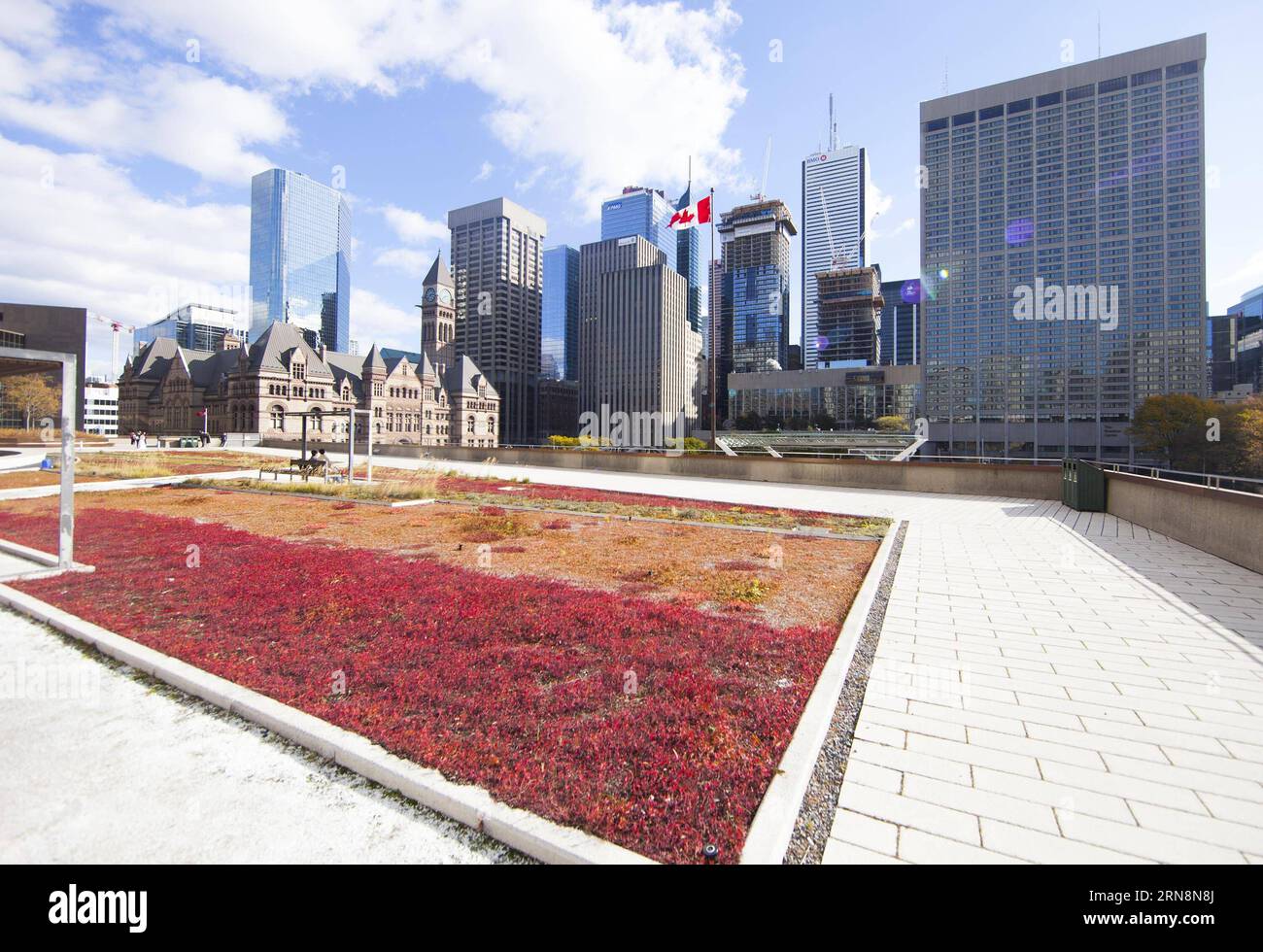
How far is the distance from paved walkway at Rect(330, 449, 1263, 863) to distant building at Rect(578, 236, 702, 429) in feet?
543

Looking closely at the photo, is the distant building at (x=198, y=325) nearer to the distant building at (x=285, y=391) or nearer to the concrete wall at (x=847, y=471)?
the distant building at (x=285, y=391)

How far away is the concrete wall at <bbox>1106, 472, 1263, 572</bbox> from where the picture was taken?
30.1ft

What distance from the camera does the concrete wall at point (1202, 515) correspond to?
9164 millimetres

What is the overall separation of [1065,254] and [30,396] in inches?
7189

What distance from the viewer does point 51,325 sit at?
251 feet

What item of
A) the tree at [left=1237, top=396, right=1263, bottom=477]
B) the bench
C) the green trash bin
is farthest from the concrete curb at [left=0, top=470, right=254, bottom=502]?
the tree at [left=1237, top=396, right=1263, bottom=477]

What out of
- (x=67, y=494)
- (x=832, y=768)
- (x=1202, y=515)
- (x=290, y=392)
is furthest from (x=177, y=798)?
(x=290, y=392)

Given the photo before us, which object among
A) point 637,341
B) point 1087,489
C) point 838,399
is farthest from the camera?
point 637,341

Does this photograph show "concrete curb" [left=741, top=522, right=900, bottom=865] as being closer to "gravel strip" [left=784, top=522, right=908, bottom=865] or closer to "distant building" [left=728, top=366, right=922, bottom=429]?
"gravel strip" [left=784, top=522, right=908, bottom=865]

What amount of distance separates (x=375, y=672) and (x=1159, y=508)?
1642 cm

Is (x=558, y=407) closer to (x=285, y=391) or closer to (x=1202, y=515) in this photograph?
(x=285, y=391)

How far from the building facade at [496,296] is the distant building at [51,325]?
9099 centimetres

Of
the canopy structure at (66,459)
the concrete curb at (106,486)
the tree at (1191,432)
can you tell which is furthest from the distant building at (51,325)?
the tree at (1191,432)
